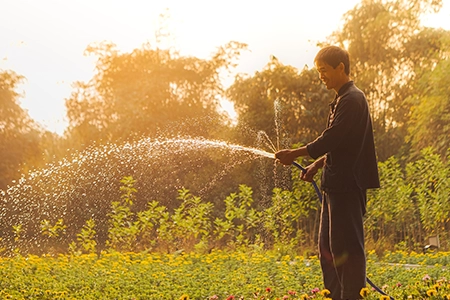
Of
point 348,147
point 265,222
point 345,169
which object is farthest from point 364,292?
point 265,222

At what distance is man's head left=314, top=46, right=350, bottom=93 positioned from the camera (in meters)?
3.73

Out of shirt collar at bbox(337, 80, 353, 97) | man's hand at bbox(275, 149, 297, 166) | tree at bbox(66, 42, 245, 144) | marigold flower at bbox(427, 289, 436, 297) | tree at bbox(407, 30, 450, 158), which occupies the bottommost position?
marigold flower at bbox(427, 289, 436, 297)

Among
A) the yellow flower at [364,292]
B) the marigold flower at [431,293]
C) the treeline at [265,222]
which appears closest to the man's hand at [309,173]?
the yellow flower at [364,292]

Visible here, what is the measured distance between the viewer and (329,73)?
381cm

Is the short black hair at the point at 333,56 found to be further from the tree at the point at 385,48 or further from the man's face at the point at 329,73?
the tree at the point at 385,48

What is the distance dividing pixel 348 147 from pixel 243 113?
1018 cm

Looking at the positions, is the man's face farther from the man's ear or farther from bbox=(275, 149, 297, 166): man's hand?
bbox=(275, 149, 297, 166): man's hand

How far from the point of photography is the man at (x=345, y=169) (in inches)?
146

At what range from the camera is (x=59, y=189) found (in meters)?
13.2

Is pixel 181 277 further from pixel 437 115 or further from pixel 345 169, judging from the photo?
pixel 437 115

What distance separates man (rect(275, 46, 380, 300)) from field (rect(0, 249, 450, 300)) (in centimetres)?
151

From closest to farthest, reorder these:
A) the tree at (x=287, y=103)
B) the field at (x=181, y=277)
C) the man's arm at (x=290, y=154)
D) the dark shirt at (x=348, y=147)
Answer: the dark shirt at (x=348, y=147) < the man's arm at (x=290, y=154) < the field at (x=181, y=277) < the tree at (x=287, y=103)

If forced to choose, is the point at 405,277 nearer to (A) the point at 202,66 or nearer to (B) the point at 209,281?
(B) the point at 209,281

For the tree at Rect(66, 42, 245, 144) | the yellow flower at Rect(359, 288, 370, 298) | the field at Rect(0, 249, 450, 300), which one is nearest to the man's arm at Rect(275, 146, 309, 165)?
the yellow flower at Rect(359, 288, 370, 298)
